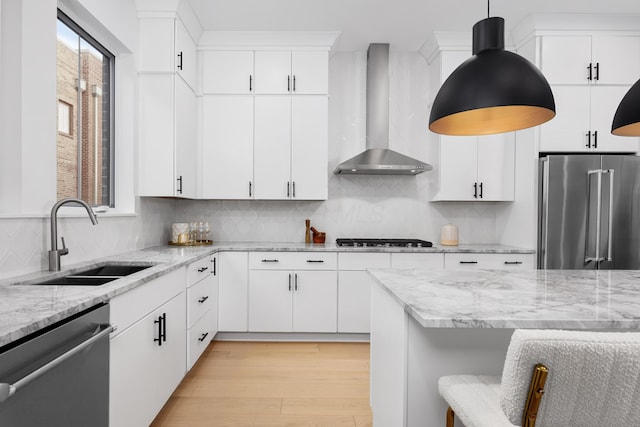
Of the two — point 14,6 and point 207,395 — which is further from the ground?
point 14,6

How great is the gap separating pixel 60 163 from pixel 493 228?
3.94m

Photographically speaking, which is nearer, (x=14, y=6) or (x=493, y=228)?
(x=14, y=6)

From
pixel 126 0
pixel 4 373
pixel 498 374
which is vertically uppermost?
pixel 126 0

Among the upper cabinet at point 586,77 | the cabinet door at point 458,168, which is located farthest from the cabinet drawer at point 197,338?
the upper cabinet at point 586,77

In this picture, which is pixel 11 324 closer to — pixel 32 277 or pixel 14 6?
pixel 32 277

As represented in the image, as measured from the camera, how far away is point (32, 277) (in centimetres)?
177

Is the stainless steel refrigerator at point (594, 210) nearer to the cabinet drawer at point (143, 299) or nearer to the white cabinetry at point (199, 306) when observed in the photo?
the white cabinetry at point (199, 306)

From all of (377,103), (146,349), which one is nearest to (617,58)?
(377,103)

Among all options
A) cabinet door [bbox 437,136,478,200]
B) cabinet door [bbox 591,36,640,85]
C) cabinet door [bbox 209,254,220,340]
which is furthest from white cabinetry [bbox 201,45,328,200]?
cabinet door [bbox 591,36,640,85]

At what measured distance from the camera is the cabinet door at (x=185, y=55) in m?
3.19

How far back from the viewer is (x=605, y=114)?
346 centimetres

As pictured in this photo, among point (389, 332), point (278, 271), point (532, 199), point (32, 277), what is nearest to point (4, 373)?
point (32, 277)

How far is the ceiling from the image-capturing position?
125 inches

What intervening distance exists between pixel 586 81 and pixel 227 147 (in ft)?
11.0
